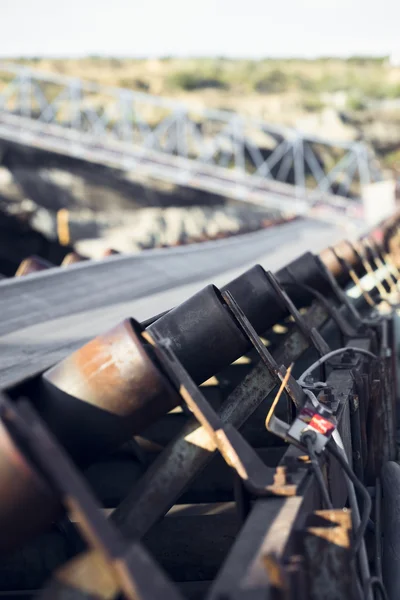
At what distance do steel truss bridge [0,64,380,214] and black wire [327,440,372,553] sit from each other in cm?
3029

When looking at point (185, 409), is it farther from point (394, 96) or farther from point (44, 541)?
point (394, 96)

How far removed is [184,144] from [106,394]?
41.4 metres

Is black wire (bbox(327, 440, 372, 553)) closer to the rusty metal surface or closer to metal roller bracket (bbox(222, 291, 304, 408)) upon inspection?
the rusty metal surface

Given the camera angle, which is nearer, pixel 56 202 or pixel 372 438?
pixel 372 438

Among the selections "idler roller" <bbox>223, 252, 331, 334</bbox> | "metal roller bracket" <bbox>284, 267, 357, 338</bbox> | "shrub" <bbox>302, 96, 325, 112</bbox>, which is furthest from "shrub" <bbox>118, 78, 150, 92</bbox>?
"idler roller" <bbox>223, 252, 331, 334</bbox>

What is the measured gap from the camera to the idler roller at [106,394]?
244 centimetres

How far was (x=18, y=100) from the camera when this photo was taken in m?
51.5

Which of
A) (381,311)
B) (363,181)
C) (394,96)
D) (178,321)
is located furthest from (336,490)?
(394,96)

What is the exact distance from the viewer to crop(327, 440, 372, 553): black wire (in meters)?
2.52

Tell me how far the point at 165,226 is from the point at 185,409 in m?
22.9

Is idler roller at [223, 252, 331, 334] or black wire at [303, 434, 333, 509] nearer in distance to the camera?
black wire at [303, 434, 333, 509]

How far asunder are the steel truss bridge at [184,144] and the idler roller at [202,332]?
2994 centimetres

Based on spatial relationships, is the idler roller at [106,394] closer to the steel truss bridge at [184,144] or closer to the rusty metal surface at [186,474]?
the rusty metal surface at [186,474]

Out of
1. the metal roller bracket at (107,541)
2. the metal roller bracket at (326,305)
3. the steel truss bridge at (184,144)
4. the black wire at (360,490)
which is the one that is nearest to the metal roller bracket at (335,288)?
the metal roller bracket at (326,305)
